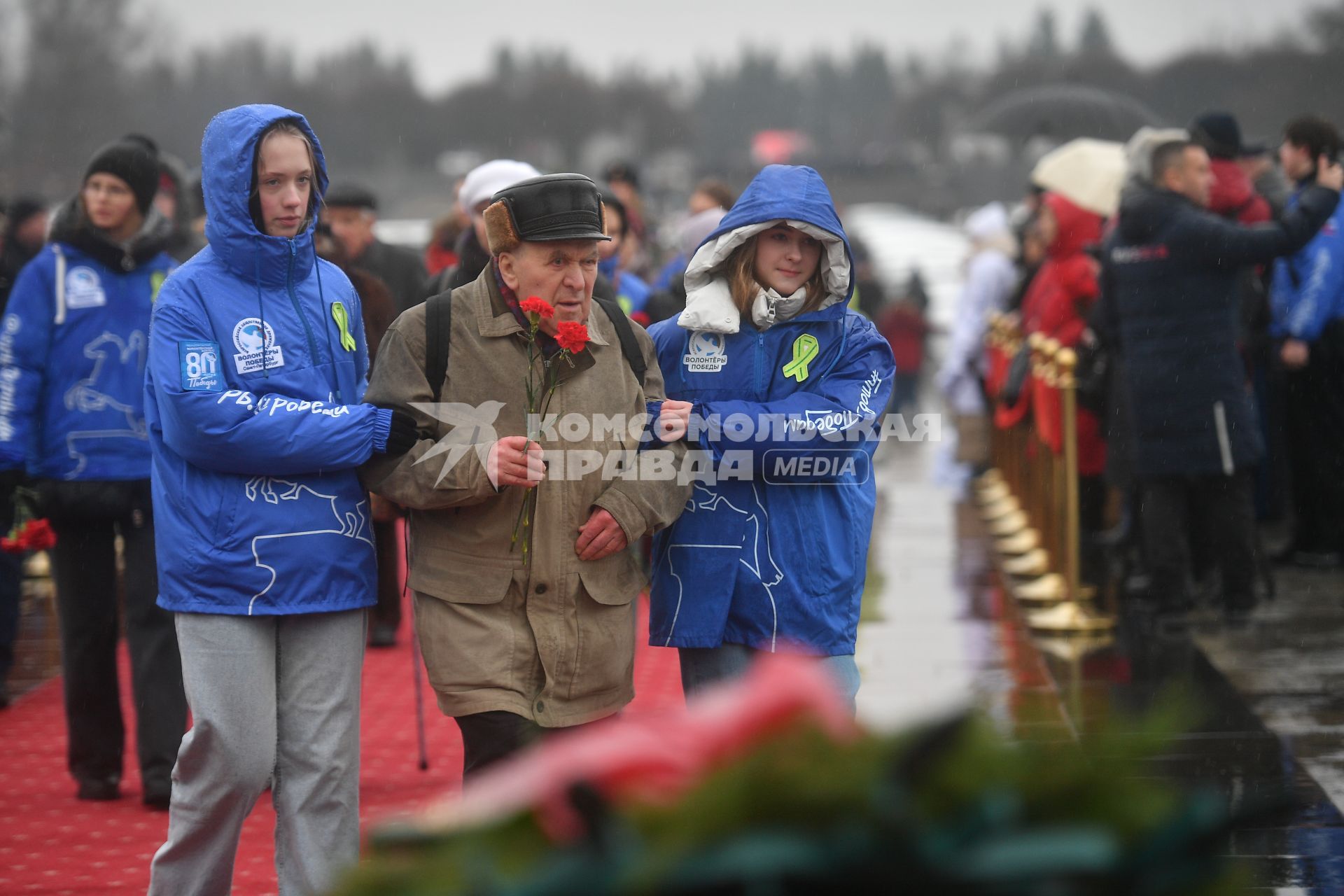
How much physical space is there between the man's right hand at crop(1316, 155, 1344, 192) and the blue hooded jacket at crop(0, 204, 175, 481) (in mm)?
5492

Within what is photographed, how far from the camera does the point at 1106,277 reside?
8.37 m

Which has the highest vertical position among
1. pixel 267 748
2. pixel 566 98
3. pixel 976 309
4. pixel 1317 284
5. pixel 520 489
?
pixel 566 98

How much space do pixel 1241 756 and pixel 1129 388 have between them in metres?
2.66

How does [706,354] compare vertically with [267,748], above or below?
above

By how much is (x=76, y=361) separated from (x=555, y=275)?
246 cm

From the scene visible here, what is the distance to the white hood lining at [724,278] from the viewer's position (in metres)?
4.27

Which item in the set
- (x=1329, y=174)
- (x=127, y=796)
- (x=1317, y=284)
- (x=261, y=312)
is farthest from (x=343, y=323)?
(x=1317, y=284)

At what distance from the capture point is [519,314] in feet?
13.2

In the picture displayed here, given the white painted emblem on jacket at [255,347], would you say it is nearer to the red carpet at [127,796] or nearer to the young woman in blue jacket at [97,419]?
the red carpet at [127,796]

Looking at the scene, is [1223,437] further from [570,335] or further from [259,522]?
[259,522]

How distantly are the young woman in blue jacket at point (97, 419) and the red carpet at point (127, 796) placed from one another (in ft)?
0.76

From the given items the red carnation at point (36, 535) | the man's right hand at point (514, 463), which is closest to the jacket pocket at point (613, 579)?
the man's right hand at point (514, 463)

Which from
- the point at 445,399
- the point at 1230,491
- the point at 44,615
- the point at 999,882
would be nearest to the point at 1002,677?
the point at 1230,491

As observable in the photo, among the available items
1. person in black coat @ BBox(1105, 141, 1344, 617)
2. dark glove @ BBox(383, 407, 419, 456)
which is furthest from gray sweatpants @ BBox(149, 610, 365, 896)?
person in black coat @ BBox(1105, 141, 1344, 617)
